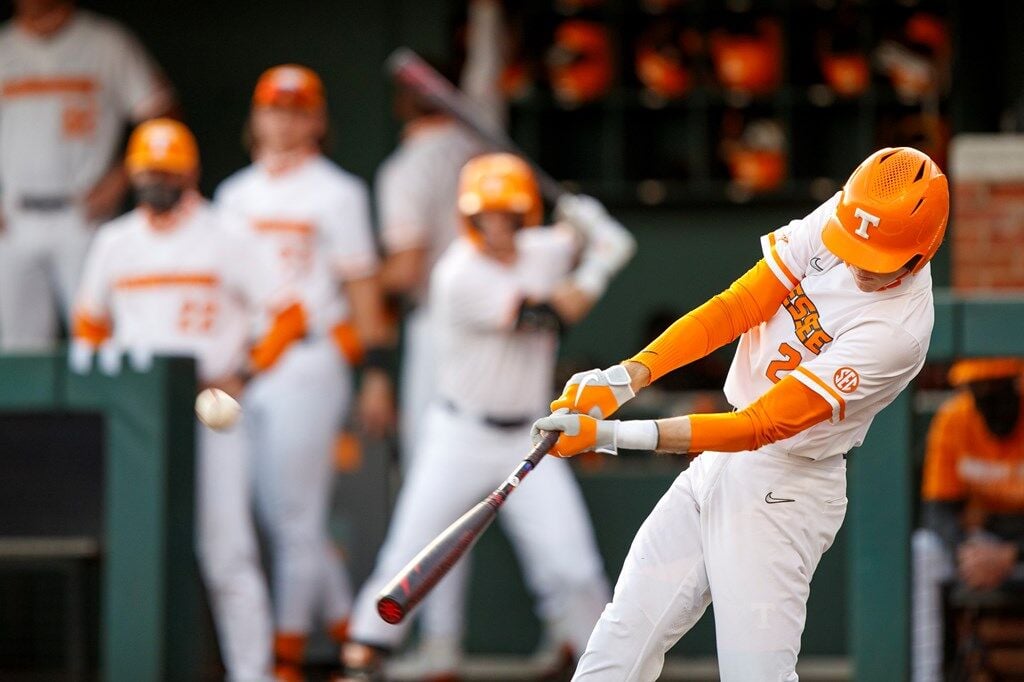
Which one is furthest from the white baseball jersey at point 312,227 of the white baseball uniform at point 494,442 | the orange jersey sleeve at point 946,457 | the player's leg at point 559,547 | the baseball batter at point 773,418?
the baseball batter at point 773,418

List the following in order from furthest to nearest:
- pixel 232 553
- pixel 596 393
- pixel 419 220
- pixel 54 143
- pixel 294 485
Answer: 1. pixel 54 143
2. pixel 419 220
3. pixel 294 485
4. pixel 232 553
5. pixel 596 393

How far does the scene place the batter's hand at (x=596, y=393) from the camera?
13.5 feet

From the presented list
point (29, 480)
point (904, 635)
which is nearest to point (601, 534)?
point (904, 635)

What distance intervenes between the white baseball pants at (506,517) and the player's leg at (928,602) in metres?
1.09

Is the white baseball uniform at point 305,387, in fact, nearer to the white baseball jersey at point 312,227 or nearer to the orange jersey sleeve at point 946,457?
the white baseball jersey at point 312,227

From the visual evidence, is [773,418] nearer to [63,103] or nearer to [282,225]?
[282,225]

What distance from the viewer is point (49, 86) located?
7.55 m

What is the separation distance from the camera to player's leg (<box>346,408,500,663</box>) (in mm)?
6332

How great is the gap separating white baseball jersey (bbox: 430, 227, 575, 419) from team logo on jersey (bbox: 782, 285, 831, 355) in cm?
226

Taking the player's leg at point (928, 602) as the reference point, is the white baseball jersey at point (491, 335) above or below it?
above

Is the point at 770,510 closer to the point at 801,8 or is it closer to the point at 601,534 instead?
the point at 601,534

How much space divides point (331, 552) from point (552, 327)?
1.38m

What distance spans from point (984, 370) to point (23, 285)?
386 cm

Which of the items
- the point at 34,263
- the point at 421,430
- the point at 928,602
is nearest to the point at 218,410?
the point at 421,430
